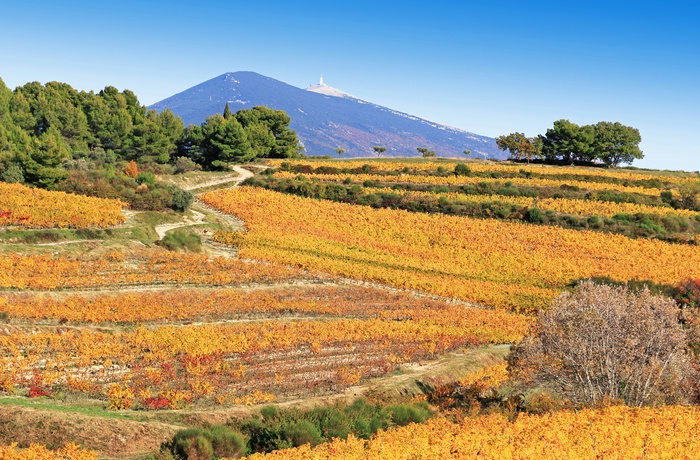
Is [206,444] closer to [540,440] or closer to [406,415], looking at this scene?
[406,415]

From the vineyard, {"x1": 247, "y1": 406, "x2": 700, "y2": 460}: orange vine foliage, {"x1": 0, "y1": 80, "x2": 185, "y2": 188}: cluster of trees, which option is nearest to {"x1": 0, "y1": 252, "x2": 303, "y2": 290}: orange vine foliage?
the vineyard

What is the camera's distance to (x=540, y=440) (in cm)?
1667

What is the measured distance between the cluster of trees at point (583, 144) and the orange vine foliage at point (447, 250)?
53.1 m

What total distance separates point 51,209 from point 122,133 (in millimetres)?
49594

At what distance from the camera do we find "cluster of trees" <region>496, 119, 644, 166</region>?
375ft

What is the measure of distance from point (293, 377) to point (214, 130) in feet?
250

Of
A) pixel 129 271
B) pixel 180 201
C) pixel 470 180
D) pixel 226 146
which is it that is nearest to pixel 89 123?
pixel 226 146

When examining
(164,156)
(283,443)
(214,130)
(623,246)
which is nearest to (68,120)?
(164,156)

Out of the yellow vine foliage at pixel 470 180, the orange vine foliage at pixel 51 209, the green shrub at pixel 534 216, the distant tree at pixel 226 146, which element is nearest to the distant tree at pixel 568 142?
the yellow vine foliage at pixel 470 180

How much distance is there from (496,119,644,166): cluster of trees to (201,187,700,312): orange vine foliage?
53.1 metres

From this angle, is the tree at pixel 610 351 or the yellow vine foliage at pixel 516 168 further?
the yellow vine foliage at pixel 516 168

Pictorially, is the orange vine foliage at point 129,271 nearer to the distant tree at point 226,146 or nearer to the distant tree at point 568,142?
the distant tree at point 226,146

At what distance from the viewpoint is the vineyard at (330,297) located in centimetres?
1894

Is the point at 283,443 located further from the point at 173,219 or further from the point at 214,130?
the point at 214,130
